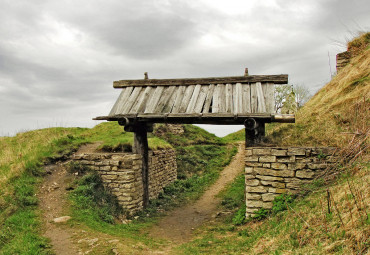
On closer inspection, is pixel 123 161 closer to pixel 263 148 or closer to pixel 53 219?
pixel 53 219

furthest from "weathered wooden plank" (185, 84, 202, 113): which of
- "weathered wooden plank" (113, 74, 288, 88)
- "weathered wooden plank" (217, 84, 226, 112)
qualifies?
"weathered wooden plank" (217, 84, 226, 112)

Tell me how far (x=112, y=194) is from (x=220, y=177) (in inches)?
269

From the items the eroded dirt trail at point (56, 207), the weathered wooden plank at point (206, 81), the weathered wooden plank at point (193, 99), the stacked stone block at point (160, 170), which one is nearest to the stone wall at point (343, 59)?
the weathered wooden plank at point (206, 81)

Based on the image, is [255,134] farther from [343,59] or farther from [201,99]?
[343,59]

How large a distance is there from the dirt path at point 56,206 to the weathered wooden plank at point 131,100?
8.99ft

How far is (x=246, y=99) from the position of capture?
751cm

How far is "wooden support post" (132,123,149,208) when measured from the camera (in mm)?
8845

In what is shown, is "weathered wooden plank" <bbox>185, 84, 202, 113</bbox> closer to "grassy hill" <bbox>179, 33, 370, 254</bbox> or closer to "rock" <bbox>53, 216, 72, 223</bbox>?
"grassy hill" <bbox>179, 33, 370, 254</bbox>

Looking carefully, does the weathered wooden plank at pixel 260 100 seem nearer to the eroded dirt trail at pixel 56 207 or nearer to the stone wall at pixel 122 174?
the stone wall at pixel 122 174

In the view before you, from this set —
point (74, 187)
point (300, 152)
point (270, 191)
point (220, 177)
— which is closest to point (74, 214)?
point (74, 187)

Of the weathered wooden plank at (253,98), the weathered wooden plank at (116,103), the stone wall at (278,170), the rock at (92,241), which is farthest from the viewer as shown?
the weathered wooden plank at (116,103)

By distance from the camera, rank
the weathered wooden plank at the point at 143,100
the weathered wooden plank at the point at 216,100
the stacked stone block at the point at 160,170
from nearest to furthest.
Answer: the weathered wooden plank at the point at 216,100 → the weathered wooden plank at the point at 143,100 → the stacked stone block at the point at 160,170

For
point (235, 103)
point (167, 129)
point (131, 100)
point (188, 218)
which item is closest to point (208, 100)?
point (235, 103)

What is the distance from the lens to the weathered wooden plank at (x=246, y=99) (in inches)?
286
